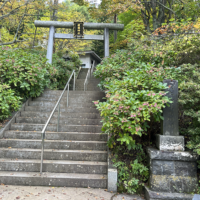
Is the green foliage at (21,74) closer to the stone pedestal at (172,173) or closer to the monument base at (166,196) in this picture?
the stone pedestal at (172,173)

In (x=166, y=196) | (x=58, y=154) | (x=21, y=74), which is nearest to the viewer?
(x=166, y=196)

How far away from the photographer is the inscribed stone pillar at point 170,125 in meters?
3.09

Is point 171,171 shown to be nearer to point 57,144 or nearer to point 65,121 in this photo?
point 57,144

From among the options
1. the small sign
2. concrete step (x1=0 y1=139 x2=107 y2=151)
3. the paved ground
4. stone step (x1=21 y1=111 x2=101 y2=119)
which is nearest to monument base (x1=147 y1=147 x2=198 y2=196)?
the paved ground

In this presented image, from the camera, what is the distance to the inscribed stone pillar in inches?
122

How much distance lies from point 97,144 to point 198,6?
584 centimetres

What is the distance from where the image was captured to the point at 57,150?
13.1 ft

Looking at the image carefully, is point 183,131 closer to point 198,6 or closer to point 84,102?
point 84,102

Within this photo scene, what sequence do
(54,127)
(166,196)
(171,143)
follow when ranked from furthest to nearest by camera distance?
1. (54,127)
2. (171,143)
3. (166,196)

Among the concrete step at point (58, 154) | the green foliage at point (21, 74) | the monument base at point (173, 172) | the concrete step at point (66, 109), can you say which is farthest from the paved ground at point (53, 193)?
the green foliage at point (21, 74)

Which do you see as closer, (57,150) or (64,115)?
(57,150)

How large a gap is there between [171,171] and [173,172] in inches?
1.4

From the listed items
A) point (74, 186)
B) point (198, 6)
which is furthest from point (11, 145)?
point (198, 6)

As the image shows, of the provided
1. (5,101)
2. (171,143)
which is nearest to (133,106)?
(171,143)
